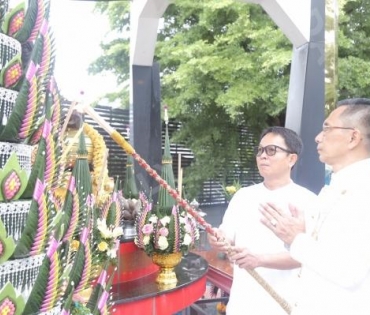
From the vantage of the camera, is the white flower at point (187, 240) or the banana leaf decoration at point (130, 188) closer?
the white flower at point (187, 240)

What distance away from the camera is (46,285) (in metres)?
0.89

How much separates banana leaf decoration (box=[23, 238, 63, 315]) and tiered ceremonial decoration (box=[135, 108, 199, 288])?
Result: 166 centimetres

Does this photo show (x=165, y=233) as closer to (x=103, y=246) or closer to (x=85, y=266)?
(x=103, y=246)

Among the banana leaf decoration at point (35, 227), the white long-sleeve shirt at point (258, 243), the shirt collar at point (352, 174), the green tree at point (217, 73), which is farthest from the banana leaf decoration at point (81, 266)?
the green tree at point (217, 73)

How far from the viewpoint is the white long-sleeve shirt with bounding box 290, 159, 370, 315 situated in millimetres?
1202

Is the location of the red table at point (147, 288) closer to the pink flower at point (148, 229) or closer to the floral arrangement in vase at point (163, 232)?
the floral arrangement in vase at point (163, 232)

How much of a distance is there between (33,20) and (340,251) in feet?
3.29

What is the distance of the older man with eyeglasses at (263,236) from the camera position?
5.99 ft

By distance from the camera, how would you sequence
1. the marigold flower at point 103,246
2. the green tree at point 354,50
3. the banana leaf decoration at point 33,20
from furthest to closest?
the green tree at point 354,50 < the marigold flower at point 103,246 < the banana leaf decoration at point 33,20

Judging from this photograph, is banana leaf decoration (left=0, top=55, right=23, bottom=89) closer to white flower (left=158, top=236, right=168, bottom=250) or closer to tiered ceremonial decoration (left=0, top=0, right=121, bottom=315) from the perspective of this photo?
tiered ceremonial decoration (left=0, top=0, right=121, bottom=315)

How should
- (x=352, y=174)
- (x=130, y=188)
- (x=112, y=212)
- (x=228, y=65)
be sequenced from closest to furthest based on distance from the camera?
(x=352, y=174) → (x=112, y=212) → (x=130, y=188) → (x=228, y=65)

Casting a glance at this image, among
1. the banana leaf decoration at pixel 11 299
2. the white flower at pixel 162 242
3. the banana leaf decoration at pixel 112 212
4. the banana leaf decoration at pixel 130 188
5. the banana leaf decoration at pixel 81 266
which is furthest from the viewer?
the banana leaf decoration at pixel 130 188

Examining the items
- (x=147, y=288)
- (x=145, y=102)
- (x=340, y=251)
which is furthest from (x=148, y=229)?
(x=145, y=102)

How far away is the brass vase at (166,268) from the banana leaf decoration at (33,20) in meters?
1.89
